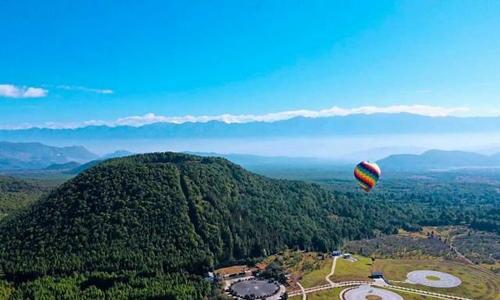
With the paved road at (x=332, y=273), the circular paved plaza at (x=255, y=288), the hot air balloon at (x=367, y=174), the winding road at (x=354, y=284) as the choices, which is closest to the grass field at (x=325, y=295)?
the winding road at (x=354, y=284)

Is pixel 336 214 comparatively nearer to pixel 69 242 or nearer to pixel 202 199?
pixel 202 199

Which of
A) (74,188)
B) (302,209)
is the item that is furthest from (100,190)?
(302,209)

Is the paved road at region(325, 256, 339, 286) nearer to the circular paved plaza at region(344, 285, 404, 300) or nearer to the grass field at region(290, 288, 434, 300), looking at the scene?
the grass field at region(290, 288, 434, 300)

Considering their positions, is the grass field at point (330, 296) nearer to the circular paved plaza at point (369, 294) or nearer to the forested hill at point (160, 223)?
the circular paved plaza at point (369, 294)

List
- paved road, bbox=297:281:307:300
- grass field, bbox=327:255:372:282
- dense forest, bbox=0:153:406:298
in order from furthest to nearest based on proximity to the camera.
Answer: grass field, bbox=327:255:372:282
dense forest, bbox=0:153:406:298
paved road, bbox=297:281:307:300

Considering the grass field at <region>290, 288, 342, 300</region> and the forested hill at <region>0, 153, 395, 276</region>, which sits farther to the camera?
the forested hill at <region>0, 153, 395, 276</region>

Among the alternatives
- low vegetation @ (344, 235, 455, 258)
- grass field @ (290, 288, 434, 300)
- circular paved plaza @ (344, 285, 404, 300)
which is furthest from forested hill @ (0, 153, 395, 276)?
circular paved plaza @ (344, 285, 404, 300)
